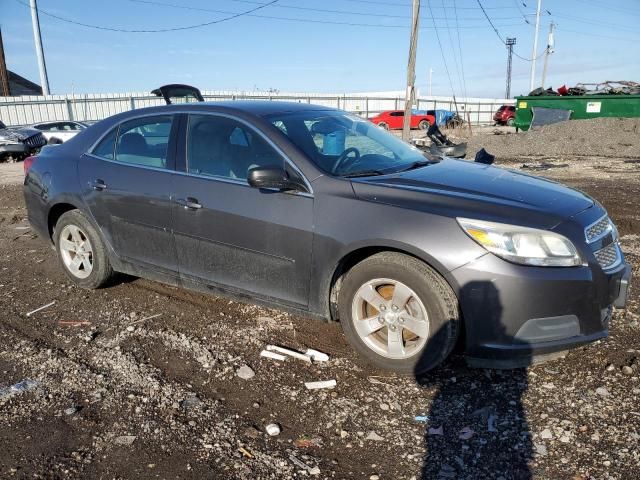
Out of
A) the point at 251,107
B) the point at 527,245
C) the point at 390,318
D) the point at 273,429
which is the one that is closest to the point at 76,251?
the point at 251,107

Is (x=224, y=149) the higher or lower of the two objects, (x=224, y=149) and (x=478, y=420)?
the higher

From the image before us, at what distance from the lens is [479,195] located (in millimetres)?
3234

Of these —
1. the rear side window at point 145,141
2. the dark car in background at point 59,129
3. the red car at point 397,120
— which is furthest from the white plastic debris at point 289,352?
the red car at point 397,120

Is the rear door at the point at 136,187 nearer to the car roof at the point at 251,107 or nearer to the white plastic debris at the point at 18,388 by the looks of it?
the car roof at the point at 251,107

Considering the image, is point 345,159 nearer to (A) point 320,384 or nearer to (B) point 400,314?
(B) point 400,314

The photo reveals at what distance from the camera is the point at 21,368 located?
3.49 m

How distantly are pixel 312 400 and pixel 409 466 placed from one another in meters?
0.76

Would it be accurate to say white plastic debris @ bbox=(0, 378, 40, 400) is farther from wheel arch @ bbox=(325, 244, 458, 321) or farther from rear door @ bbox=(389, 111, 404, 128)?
rear door @ bbox=(389, 111, 404, 128)

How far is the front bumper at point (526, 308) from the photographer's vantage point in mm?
2879

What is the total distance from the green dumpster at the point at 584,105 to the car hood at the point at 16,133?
67.4 ft

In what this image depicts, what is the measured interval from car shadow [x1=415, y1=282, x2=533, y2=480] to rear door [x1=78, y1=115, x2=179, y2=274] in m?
2.27

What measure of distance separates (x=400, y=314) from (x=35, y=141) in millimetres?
19378

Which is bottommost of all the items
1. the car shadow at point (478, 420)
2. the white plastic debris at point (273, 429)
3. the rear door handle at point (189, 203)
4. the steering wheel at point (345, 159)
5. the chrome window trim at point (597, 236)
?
the car shadow at point (478, 420)

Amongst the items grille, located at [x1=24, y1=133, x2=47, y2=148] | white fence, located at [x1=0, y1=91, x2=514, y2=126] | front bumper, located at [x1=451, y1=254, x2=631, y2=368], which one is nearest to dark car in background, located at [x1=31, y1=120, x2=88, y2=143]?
grille, located at [x1=24, y1=133, x2=47, y2=148]
